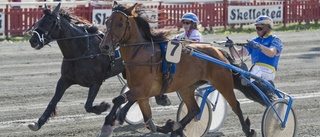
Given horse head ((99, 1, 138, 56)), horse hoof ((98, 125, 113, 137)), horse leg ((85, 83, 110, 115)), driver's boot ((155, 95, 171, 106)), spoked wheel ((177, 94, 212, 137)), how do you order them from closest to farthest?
horse head ((99, 1, 138, 56)) < horse hoof ((98, 125, 113, 137)) < spoked wheel ((177, 94, 212, 137)) < horse leg ((85, 83, 110, 115)) < driver's boot ((155, 95, 171, 106))

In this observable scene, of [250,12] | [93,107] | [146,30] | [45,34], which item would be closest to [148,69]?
[146,30]

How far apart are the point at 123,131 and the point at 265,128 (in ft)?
6.75

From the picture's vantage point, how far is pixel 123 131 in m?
9.61

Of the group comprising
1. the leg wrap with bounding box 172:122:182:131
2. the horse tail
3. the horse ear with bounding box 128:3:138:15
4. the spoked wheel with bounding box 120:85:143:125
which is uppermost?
the horse ear with bounding box 128:3:138:15

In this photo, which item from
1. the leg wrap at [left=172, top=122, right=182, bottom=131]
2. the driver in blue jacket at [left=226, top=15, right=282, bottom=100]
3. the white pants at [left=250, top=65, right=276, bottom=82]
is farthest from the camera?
the white pants at [left=250, top=65, right=276, bottom=82]

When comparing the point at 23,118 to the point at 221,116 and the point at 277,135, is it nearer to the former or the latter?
the point at 221,116

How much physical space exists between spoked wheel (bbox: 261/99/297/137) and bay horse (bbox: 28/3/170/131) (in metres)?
1.90

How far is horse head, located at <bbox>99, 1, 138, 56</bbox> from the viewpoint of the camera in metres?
7.48

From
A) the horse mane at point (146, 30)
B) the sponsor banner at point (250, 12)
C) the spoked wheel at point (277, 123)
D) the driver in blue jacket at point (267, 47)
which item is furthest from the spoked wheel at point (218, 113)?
the sponsor banner at point (250, 12)

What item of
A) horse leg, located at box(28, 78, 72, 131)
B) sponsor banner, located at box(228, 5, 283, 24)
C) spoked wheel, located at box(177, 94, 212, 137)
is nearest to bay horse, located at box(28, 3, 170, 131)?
horse leg, located at box(28, 78, 72, 131)

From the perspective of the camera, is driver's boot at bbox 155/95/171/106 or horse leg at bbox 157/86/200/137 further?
driver's boot at bbox 155/95/171/106

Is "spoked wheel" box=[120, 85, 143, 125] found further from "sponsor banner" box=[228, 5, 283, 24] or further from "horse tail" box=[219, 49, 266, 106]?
"sponsor banner" box=[228, 5, 283, 24]

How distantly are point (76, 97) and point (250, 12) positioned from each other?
1074 cm

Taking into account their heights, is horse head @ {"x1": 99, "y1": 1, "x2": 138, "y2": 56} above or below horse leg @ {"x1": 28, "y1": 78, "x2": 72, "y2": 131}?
above
